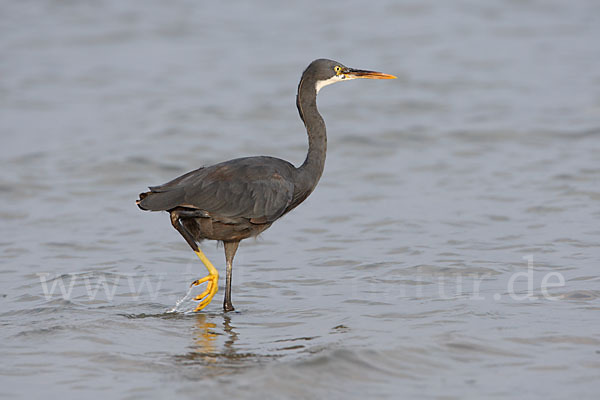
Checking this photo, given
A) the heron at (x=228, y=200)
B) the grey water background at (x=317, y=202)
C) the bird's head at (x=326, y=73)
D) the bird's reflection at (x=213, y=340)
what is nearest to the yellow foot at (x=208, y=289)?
the heron at (x=228, y=200)

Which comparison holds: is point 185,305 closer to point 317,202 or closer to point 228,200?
point 228,200

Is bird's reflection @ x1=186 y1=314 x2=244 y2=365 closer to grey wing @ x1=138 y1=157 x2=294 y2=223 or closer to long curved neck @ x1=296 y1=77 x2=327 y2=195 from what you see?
grey wing @ x1=138 y1=157 x2=294 y2=223

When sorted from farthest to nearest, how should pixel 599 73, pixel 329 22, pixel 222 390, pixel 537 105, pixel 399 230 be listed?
1. pixel 329 22
2. pixel 599 73
3. pixel 537 105
4. pixel 399 230
5. pixel 222 390

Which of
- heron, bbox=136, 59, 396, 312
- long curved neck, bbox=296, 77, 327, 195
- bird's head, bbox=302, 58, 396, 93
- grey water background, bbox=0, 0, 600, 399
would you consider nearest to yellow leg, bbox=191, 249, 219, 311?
heron, bbox=136, 59, 396, 312

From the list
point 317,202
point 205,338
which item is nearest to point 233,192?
point 205,338

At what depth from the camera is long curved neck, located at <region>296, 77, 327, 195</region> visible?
307 inches

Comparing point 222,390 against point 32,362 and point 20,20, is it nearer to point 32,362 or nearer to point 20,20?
point 32,362

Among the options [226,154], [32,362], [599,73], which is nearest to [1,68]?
[226,154]

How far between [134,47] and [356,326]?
1520 cm

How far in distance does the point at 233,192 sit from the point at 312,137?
1036mm

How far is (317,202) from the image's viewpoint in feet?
37.9

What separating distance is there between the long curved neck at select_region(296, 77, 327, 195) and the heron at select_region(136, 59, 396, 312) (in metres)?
0.01

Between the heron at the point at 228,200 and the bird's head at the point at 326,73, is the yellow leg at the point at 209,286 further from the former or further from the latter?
the bird's head at the point at 326,73

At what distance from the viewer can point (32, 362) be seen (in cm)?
612
